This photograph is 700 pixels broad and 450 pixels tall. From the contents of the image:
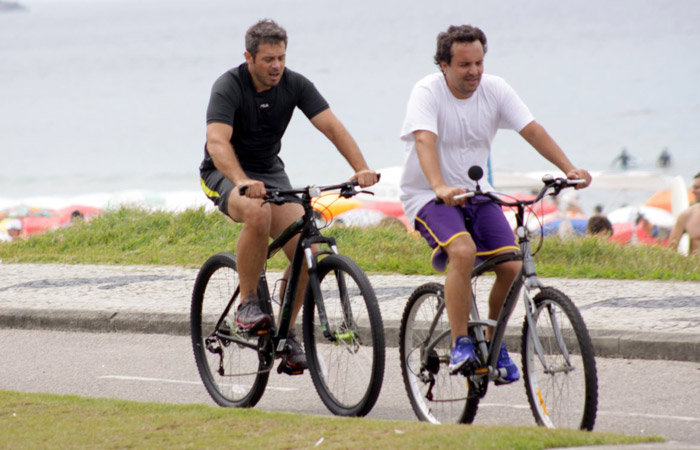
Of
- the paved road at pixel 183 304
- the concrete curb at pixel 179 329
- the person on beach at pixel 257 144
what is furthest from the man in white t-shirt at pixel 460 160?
the concrete curb at pixel 179 329

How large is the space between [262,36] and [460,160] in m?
1.16

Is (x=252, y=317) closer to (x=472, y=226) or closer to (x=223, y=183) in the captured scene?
(x=223, y=183)

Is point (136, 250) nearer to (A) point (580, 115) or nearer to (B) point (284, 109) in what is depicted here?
(B) point (284, 109)

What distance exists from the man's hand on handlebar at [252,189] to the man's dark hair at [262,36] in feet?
2.34

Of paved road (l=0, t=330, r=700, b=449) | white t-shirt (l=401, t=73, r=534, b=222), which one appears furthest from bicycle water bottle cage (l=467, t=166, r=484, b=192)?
paved road (l=0, t=330, r=700, b=449)

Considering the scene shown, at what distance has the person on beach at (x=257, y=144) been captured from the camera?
604 cm

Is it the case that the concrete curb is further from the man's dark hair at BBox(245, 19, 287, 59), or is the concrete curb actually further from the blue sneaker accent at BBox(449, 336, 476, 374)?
the man's dark hair at BBox(245, 19, 287, 59)

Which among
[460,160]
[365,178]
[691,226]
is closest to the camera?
[460,160]

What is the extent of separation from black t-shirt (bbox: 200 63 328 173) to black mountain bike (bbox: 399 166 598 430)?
1.16m

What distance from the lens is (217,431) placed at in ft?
17.6

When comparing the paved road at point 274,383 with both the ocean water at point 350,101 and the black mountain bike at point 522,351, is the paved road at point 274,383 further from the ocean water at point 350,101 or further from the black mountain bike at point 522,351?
the ocean water at point 350,101

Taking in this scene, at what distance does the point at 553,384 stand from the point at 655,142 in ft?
267

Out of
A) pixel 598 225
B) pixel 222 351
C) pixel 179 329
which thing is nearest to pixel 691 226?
pixel 598 225

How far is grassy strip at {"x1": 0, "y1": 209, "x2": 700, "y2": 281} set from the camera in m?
11.2
